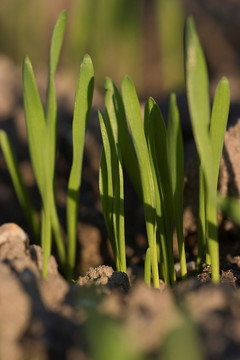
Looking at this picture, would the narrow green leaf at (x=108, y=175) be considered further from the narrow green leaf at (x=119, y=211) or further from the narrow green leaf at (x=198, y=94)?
the narrow green leaf at (x=198, y=94)

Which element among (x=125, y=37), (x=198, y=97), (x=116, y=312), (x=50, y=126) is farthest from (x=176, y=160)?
(x=125, y=37)

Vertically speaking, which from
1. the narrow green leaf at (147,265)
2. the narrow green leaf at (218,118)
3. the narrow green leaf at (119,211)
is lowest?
the narrow green leaf at (147,265)

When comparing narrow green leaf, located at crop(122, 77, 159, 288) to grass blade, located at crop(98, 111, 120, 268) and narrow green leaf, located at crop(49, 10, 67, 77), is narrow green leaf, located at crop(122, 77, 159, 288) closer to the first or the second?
grass blade, located at crop(98, 111, 120, 268)

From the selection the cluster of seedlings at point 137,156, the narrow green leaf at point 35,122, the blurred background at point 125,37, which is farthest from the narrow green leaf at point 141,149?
the blurred background at point 125,37

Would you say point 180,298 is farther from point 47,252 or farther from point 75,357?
point 47,252

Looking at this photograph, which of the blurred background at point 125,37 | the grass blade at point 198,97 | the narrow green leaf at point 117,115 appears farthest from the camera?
the blurred background at point 125,37

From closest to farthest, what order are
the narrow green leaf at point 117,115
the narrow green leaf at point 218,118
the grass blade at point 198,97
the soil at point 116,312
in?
the soil at point 116,312, the grass blade at point 198,97, the narrow green leaf at point 218,118, the narrow green leaf at point 117,115
